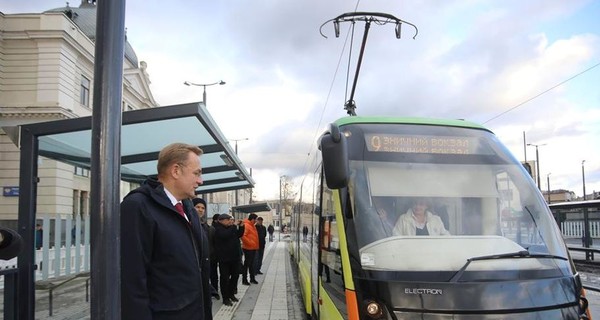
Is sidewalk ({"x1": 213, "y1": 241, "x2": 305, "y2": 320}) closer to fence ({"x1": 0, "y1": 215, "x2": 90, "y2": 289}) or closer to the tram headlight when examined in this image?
fence ({"x1": 0, "y1": 215, "x2": 90, "y2": 289})

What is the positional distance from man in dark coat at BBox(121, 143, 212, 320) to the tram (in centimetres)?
142

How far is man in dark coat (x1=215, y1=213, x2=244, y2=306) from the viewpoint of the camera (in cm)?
966

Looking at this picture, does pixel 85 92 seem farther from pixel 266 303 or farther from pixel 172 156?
pixel 172 156

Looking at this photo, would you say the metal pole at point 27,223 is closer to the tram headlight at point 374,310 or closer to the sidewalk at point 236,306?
the sidewalk at point 236,306

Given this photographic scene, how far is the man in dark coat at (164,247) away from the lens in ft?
8.11

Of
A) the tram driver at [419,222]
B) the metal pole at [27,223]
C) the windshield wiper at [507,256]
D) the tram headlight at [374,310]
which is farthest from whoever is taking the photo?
the metal pole at [27,223]

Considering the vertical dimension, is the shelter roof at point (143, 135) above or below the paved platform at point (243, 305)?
above

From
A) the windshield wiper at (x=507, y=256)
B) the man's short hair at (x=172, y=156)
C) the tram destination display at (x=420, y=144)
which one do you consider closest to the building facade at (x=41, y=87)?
Answer: the tram destination display at (x=420, y=144)

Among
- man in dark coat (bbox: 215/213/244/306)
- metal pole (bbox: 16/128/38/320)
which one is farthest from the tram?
man in dark coat (bbox: 215/213/244/306)

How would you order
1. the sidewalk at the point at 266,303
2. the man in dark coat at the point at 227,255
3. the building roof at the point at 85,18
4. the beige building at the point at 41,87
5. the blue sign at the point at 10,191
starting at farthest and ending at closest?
the building roof at the point at 85,18 → the beige building at the point at 41,87 → the blue sign at the point at 10,191 → the man in dark coat at the point at 227,255 → the sidewalk at the point at 266,303

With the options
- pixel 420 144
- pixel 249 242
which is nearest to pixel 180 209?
pixel 420 144

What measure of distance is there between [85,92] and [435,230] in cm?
3217

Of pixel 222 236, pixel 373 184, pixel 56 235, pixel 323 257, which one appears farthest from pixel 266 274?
A: pixel 373 184

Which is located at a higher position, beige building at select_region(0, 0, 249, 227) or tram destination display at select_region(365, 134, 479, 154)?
beige building at select_region(0, 0, 249, 227)
